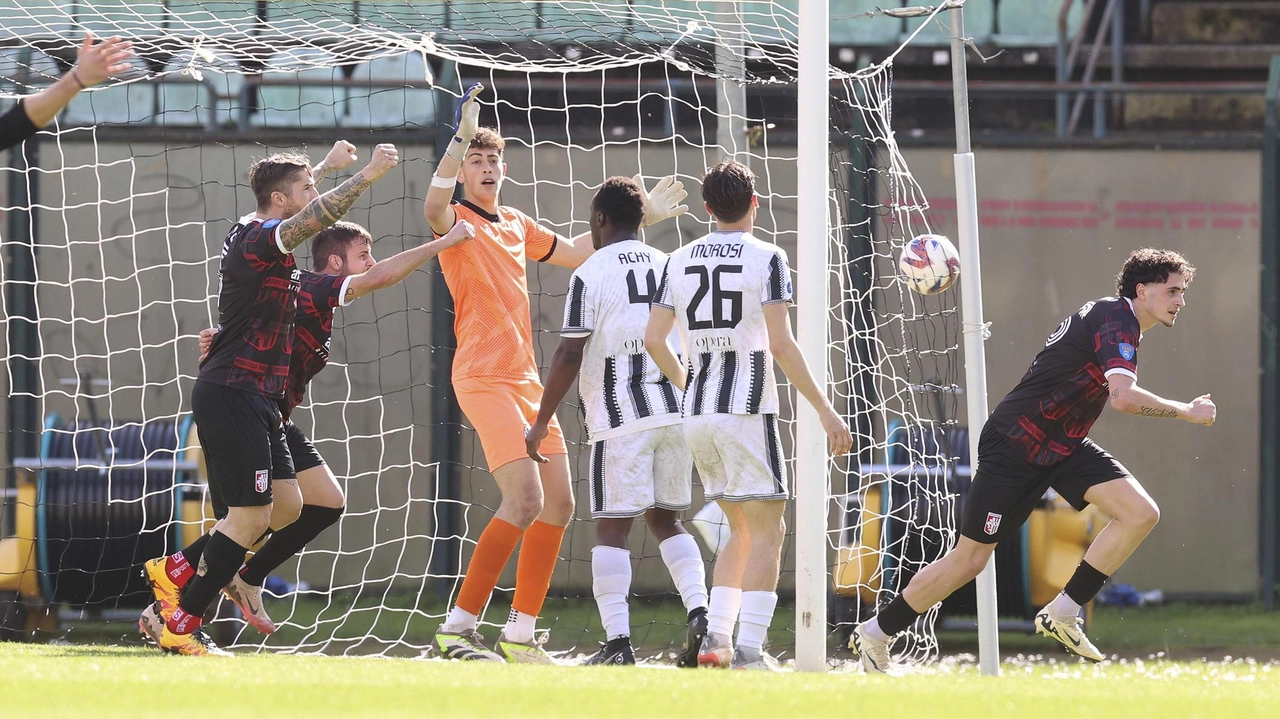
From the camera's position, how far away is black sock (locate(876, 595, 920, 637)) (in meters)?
5.30

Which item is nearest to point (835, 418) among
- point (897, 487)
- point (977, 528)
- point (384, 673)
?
point (977, 528)

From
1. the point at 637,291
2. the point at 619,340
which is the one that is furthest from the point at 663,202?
the point at 619,340

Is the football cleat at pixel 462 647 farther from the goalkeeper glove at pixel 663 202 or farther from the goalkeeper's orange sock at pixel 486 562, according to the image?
the goalkeeper glove at pixel 663 202

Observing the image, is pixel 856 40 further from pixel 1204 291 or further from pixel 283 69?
pixel 283 69

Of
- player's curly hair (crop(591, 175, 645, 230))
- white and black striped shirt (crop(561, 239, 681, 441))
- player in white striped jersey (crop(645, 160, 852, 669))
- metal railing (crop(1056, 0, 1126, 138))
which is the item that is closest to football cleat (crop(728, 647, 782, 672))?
player in white striped jersey (crop(645, 160, 852, 669))

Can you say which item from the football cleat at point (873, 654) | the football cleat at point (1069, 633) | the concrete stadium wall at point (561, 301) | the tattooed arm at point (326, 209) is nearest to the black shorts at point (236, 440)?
the tattooed arm at point (326, 209)

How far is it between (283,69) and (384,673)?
3484mm

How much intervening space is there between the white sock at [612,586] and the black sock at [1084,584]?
179 centimetres

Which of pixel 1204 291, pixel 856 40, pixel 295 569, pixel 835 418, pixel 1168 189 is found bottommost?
pixel 295 569

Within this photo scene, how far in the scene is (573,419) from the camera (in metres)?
8.64

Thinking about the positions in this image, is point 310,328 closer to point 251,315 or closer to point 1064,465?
point 251,315

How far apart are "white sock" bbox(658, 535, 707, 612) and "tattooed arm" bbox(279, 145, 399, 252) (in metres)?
1.73

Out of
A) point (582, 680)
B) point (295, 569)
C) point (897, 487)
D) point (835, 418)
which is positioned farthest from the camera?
point (295, 569)

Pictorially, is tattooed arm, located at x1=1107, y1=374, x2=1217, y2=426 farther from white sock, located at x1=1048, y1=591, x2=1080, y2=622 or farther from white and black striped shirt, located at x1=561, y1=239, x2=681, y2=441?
white and black striped shirt, located at x1=561, y1=239, x2=681, y2=441
